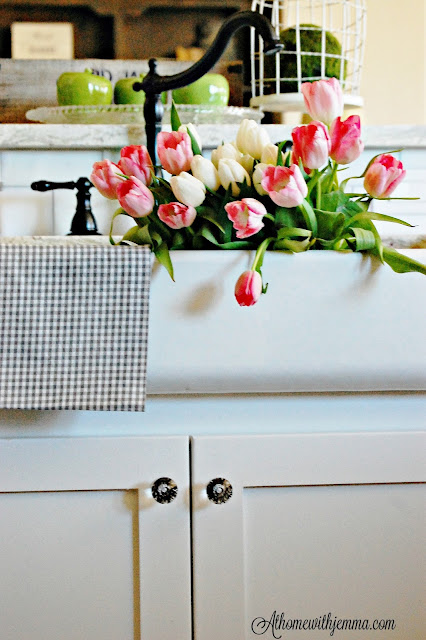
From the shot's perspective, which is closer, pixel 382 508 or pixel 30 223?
pixel 382 508

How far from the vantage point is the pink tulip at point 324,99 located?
1.99ft

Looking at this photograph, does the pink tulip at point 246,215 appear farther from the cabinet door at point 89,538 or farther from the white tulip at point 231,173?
the cabinet door at point 89,538

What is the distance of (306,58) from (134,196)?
2.17ft

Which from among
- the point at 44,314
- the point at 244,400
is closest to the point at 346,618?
the point at 244,400

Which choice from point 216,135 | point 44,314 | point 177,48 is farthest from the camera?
point 177,48

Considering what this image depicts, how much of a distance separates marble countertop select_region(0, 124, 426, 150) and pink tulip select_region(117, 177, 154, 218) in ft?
1.53

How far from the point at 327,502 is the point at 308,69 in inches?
30.8

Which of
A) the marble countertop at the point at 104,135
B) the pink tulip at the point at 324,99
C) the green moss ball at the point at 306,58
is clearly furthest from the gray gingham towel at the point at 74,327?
the green moss ball at the point at 306,58

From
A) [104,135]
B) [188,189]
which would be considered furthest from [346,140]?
[104,135]

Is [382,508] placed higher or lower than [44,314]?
lower

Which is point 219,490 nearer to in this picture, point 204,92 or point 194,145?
point 194,145

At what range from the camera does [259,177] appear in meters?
0.60

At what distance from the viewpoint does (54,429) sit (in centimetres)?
59

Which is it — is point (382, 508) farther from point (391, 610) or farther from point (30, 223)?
point (30, 223)
